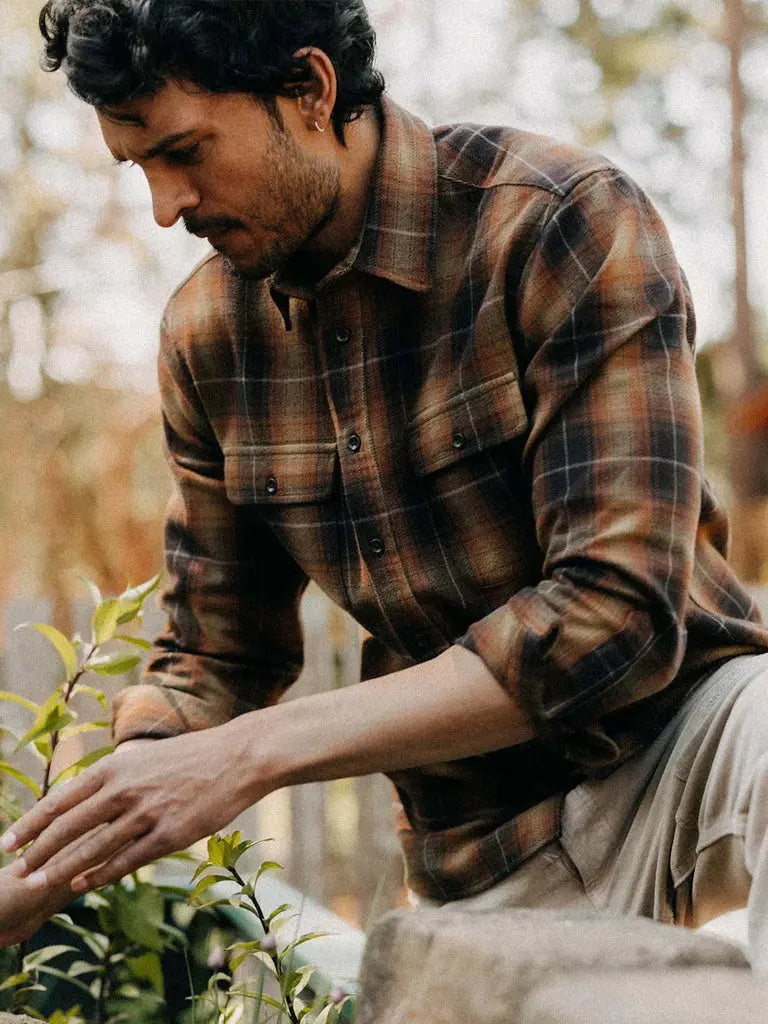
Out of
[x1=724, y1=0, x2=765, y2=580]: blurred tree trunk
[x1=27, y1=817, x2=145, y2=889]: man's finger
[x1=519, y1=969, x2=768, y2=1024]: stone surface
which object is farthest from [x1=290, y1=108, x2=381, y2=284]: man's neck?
[x1=724, y1=0, x2=765, y2=580]: blurred tree trunk

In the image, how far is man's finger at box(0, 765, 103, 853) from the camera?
149cm

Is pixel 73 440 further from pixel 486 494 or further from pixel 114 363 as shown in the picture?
pixel 486 494

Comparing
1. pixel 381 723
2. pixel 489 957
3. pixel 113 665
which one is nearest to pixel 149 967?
pixel 113 665

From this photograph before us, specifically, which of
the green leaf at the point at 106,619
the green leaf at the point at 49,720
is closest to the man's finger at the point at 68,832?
the green leaf at the point at 49,720

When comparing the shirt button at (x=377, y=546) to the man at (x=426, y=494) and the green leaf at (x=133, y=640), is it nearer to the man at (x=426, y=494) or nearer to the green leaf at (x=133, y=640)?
A: the man at (x=426, y=494)

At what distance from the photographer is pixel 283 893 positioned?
234 cm

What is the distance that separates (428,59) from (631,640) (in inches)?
421

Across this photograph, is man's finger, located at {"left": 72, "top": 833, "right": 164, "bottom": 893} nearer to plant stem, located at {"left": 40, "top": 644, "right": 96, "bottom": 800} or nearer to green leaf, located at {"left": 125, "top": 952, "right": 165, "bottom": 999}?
plant stem, located at {"left": 40, "top": 644, "right": 96, "bottom": 800}

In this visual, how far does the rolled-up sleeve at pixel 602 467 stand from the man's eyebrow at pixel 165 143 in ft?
1.59

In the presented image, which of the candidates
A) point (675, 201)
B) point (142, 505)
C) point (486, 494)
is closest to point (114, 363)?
point (142, 505)

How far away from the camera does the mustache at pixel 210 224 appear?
1730 mm

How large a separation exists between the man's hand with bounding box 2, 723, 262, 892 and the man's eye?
2.49 ft

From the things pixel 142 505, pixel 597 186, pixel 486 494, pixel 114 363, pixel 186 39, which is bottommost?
pixel 142 505

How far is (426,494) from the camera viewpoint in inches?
72.8
